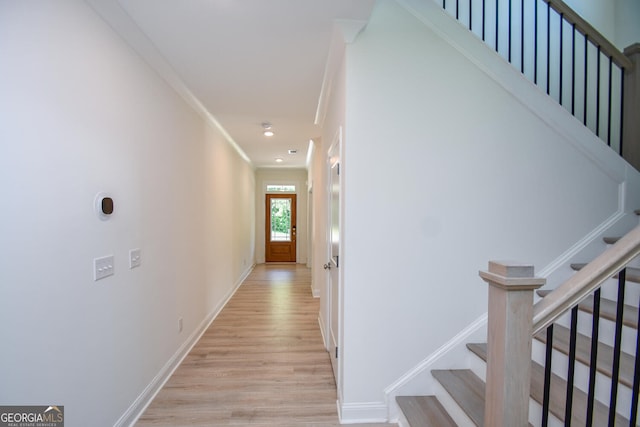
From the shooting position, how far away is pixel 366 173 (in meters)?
1.88

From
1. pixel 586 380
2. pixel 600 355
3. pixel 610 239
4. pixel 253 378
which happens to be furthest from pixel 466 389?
pixel 253 378

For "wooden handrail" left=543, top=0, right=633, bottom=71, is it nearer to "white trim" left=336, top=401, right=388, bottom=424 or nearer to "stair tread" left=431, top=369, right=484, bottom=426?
"stair tread" left=431, top=369, right=484, bottom=426

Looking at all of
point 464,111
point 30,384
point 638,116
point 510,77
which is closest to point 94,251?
point 30,384

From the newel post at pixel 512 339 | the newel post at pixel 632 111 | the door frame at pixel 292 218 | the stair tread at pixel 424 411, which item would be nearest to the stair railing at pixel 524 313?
the newel post at pixel 512 339

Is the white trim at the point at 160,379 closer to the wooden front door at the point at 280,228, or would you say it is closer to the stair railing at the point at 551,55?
the stair railing at the point at 551,55

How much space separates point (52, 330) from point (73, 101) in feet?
3.60

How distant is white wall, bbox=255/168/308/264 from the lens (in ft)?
26.5

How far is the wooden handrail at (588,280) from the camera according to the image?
3.26 feet

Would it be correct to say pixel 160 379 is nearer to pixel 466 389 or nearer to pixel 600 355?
pixel 466 389

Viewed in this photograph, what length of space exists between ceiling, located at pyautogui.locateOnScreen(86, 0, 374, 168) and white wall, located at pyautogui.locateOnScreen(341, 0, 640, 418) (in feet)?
1.20

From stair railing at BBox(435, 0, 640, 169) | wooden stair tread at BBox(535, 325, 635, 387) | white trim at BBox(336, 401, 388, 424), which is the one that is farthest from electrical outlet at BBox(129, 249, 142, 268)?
stair railing at BBox(435, 0, 640, 169)

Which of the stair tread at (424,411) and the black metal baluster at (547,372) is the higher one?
the black metal baluster at (547,372)

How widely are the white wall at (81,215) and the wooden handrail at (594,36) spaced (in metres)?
3.13

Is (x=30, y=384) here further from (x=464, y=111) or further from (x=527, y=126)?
(x=527, y=126)
